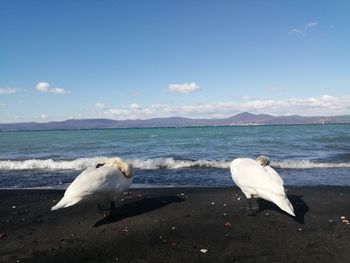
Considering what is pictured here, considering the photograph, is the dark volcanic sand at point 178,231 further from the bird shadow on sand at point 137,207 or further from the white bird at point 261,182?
the white bird at point 261,182

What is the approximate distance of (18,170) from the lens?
20578mm

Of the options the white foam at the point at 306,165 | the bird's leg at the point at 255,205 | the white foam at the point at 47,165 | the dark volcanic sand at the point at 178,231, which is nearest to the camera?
the dark volcanic sand at the point at 178,231

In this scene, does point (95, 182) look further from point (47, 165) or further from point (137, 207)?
point (47, 165)

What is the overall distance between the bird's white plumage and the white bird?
2.63m

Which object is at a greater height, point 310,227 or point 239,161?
point 239,161

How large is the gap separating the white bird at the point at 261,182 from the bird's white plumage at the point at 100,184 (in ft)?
8.63

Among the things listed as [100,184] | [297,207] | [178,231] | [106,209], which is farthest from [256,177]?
[106,209]

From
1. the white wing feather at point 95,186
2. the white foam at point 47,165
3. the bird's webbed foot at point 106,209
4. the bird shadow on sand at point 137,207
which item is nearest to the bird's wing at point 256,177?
the bird shadow on sand at point 137,207

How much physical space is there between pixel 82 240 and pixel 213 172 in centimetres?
1101

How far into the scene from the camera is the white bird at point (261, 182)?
7.44 m

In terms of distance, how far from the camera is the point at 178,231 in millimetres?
7375

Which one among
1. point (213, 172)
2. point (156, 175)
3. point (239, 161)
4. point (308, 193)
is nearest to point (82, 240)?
point (239, 161)

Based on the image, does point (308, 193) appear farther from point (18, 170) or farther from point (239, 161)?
point (18, 170)

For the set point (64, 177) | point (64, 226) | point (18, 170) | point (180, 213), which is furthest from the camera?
point (18, 170)
